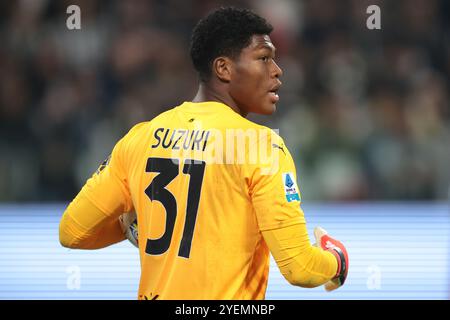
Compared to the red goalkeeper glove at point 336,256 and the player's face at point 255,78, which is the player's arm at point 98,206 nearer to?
the player's face at point 255,78

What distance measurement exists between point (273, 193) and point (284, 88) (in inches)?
250

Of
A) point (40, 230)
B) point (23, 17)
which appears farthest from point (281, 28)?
point (40, 230)

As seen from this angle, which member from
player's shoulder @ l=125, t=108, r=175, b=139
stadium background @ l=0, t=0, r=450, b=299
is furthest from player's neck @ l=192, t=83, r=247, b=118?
stadium background @ l=0, t=0, r=450, b=299

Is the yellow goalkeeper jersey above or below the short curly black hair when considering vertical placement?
below

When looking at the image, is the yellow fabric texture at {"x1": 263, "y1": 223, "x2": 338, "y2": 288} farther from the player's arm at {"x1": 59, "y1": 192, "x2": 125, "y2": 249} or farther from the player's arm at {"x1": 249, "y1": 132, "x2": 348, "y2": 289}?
the player's arm at {"x1": 59, "y1": 192, "x2": 125, "y2": 249}

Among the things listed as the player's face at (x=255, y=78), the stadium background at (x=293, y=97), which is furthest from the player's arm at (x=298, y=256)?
the stadium background at (x=293, y=97)

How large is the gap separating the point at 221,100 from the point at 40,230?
439 cm

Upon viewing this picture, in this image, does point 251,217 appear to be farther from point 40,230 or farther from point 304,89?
point 304,89

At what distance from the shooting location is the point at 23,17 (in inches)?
386

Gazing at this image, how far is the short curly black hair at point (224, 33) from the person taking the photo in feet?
10.7

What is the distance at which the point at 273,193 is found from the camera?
305 cm

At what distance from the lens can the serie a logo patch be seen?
121 inches

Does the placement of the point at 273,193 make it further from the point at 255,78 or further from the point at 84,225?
the point at 84,225

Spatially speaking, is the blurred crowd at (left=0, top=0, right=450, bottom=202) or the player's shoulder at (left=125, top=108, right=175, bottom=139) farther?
the blurred crowd at (left=0, top=0, right=450, bottom=202)
